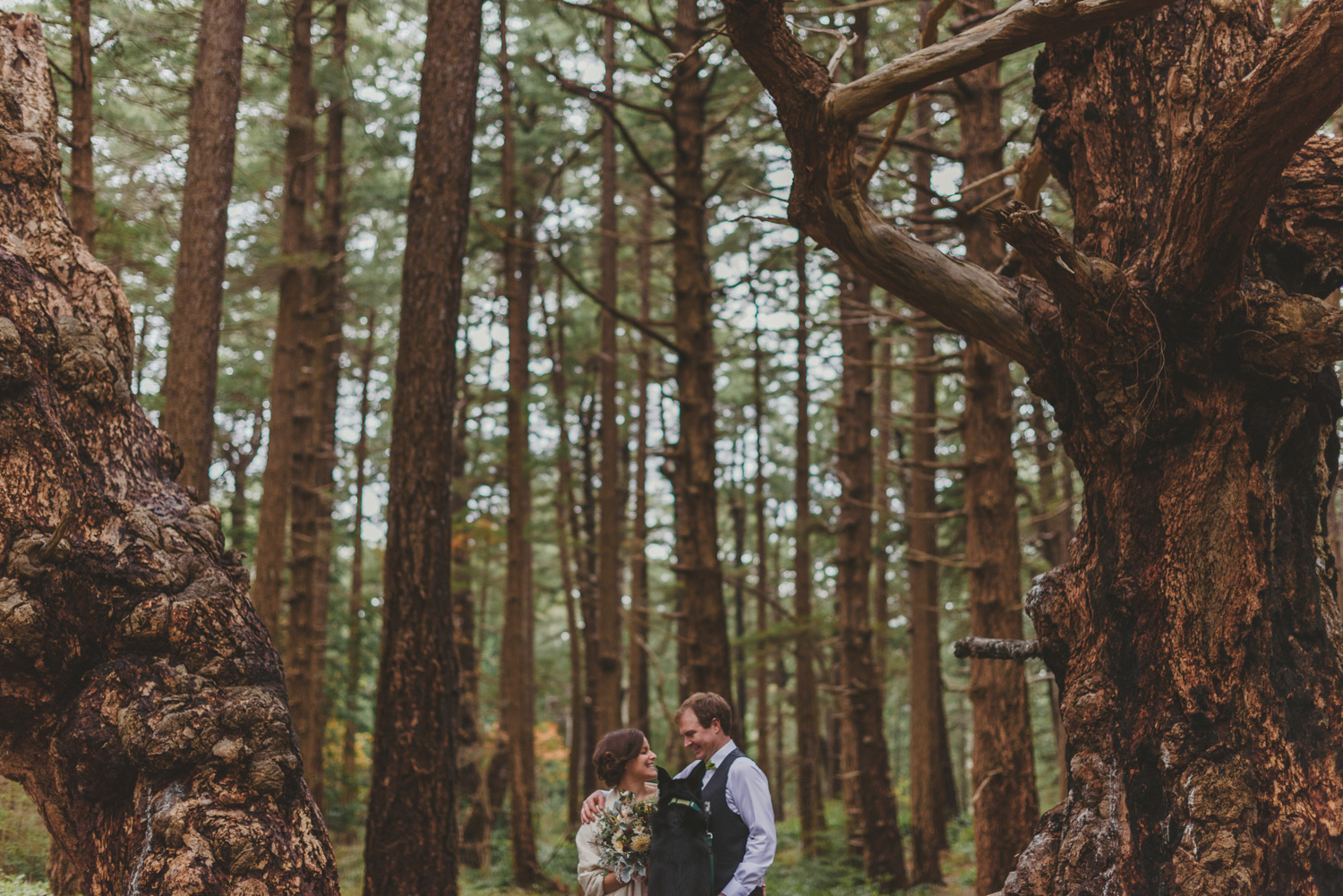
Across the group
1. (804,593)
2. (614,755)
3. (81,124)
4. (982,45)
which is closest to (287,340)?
(81,124)

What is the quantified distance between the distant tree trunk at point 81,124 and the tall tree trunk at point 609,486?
522 centimetres

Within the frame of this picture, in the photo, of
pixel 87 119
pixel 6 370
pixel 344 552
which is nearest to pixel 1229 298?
pixel 6 370

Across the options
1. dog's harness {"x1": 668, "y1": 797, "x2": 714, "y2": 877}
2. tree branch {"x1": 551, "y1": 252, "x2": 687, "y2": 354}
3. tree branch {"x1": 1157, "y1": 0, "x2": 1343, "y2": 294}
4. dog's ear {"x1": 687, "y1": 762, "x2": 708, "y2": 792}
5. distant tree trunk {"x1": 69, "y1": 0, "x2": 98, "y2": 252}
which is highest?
distant tree trunk {"x1": 69, "y1": 0, "x2": 98, "y2": 252}

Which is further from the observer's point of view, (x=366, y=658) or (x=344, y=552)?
(x=344, y=552)

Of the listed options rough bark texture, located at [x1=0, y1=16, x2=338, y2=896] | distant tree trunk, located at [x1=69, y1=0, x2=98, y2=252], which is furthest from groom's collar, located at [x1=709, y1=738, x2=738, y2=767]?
distant tree trunk, located at [x1=69, y1=0, x2=98, y2=252]

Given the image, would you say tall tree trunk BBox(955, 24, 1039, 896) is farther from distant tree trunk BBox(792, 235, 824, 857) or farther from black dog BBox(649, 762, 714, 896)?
distant tree trunk BBox(792, 235, 824, 857)

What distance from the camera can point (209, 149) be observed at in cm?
883

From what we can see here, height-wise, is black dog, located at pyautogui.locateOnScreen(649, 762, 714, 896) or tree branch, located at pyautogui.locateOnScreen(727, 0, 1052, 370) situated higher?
tree branch, located at pyautogui.locateOnScreen(727, 0, 1052, 370)

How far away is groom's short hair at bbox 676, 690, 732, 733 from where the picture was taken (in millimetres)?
4230

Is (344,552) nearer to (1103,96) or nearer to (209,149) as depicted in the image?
(209,149)

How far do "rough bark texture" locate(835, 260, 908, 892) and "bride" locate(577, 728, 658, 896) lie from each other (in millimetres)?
8764

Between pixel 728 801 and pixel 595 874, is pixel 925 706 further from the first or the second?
Result: pixel 595 874

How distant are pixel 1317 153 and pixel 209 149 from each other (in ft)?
28.9

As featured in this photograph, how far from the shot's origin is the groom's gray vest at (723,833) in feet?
13.4
